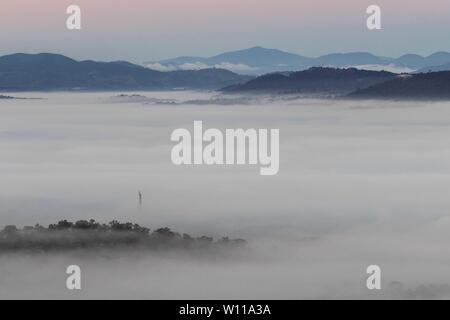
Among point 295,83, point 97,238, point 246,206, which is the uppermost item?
point 295,83

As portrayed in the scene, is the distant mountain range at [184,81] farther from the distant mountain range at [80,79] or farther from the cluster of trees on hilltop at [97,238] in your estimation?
the cluster of trees on hilltop at [97,238]

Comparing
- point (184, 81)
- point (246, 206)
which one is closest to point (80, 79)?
point (184, 81)

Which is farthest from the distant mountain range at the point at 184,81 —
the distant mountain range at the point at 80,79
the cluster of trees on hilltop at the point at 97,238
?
the cluster of trees on hilltop at the point at 97,238

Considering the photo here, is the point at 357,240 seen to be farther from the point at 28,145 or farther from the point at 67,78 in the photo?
the point at 67,78

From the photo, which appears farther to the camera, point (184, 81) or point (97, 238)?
point (184, 81)

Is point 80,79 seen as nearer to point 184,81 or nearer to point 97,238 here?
point 184,81

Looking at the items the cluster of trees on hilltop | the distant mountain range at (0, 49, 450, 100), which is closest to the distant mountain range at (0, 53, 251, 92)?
the distant mountain range at (0, 49, 450, 100)

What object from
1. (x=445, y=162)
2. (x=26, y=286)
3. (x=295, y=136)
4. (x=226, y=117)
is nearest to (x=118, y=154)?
(x=226, y=117)

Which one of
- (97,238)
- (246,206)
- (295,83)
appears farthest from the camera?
(295,83)
